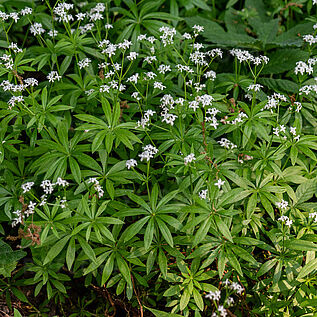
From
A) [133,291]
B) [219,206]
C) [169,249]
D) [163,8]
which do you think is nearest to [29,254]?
[133,291]

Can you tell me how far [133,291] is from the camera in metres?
3.86

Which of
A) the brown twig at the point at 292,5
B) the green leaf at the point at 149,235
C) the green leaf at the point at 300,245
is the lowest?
the green leaf at the point at 300,245

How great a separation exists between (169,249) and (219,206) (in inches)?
22.4

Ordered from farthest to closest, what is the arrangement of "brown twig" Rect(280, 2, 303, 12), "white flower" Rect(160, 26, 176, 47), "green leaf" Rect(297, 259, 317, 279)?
"brown twig" Rect(280, 2, 303, 12) < "white flower" Rect(160, 26, 176, 47) < "green leaf" Rect(297, 259, 317, 279)

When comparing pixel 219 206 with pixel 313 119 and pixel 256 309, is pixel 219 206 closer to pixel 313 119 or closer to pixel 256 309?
pixel 256 309

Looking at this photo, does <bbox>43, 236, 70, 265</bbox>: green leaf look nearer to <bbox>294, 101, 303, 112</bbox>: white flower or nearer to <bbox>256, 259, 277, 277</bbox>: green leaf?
<bbox>256, 259, 277, 277</bbox>: green leaf

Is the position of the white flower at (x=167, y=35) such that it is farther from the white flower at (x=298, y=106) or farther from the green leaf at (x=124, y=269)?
the green leaf at (x=124, y=269)

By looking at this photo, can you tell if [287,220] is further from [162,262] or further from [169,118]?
[169,118]

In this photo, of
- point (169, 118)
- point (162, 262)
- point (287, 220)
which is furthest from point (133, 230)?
point (287, 220)

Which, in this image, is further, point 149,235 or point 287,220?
point 287,220

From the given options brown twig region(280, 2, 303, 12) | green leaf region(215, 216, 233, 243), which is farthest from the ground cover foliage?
brown twig region(280, 2, 303, 12)

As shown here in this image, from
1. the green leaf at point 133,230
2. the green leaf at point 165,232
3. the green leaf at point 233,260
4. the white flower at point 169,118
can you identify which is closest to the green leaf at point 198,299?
the green leaf at point 233,260

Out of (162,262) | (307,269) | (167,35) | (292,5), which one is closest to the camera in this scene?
(307,269)

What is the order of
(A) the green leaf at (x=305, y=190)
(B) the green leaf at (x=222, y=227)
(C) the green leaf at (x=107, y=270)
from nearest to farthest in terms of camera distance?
(B) the green leaf at (x=222, y=227) → (C) the green leaf at (x=107, y=270) → (A) the green leaf at (x=305, y=190)
